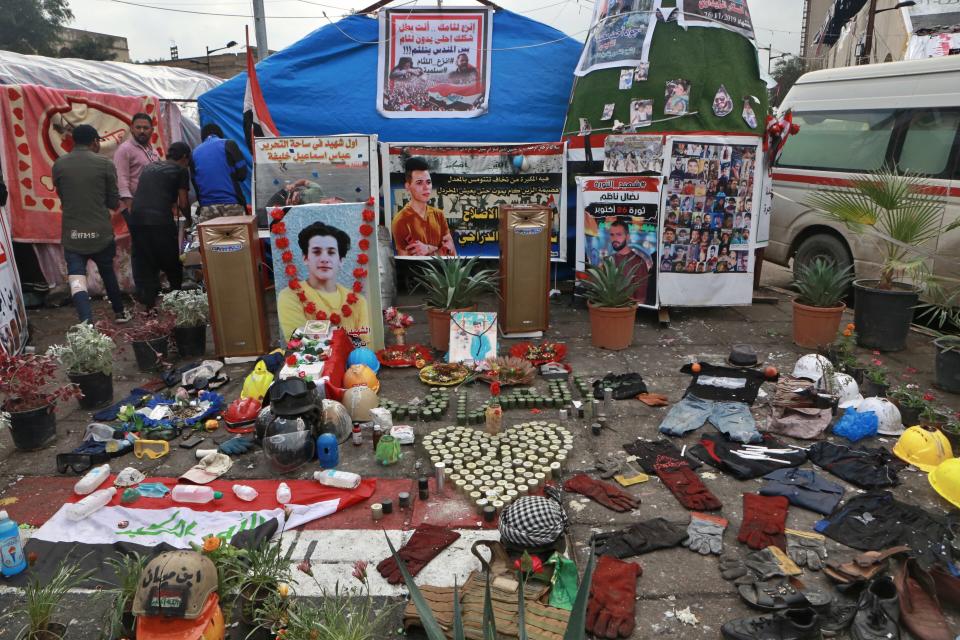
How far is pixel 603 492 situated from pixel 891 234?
13.1ft

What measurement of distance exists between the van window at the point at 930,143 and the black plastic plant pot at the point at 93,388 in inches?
312

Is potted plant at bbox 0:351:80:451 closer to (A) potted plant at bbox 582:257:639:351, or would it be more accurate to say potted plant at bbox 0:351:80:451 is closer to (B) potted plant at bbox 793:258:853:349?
(A) potted plant at bbox 582:257:639:351

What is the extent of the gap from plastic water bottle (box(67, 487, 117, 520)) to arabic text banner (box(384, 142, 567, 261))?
4827 mm

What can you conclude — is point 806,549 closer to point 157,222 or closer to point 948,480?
point 948,480

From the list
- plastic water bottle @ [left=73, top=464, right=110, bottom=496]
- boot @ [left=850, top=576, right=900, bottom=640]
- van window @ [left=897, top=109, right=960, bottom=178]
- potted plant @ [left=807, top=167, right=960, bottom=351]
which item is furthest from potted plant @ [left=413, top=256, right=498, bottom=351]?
van window @ [left=897, top=109, right=960, bottom=178]

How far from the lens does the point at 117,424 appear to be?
468cm

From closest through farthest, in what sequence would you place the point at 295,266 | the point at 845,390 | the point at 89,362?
the point at 845,390 → the point at 89,362 → the point at 295,266

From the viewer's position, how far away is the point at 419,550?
316 cm

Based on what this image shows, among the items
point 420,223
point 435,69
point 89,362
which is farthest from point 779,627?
point 435,69

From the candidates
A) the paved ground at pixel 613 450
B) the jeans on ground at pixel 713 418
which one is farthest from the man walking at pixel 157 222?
the jeans on ground at pixel 713 418

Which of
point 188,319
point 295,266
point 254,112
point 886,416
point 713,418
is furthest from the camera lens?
point 254,112

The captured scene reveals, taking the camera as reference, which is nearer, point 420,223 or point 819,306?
point 819,306

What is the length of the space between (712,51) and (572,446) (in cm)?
502

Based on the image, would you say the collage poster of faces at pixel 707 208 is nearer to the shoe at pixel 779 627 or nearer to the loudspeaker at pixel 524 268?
the loudspeaker at pixel 524 268
